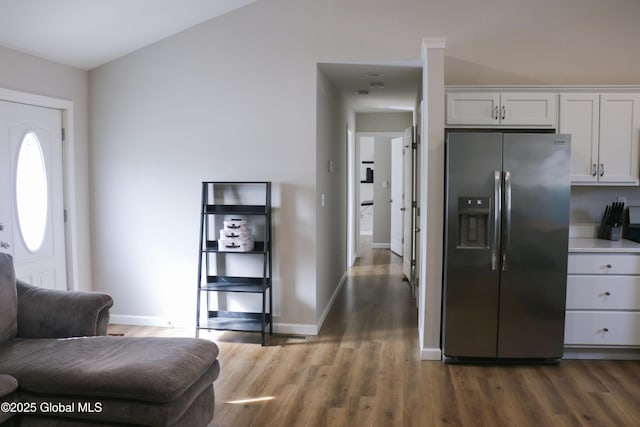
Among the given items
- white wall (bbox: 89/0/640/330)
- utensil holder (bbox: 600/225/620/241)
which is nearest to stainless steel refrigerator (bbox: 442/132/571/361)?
utensil holder (bbox: 600/225/620/241)

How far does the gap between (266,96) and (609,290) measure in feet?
10.4

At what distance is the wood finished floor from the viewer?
3113mm

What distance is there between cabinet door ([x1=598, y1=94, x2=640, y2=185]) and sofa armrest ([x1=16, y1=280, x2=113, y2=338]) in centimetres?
389

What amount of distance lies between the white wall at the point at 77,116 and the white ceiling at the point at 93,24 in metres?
0.09

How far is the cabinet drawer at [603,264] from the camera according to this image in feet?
13.2

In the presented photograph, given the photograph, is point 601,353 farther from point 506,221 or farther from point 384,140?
point 384,140

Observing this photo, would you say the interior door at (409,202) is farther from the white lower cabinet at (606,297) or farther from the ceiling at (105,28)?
the white lower cabinet at (606,297)

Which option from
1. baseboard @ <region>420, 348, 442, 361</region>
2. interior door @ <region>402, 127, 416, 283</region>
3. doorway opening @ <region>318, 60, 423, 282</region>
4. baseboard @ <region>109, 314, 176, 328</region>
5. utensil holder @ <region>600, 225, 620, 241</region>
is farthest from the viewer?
interior door @ <region>402, 127, 416, 283</region>

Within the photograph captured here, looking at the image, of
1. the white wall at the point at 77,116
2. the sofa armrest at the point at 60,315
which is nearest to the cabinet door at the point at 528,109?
the sofa armrest at the point at 60,315

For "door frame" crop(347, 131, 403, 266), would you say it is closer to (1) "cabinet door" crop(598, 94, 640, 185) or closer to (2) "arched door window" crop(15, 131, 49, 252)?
(1) "cabinet door" crop(598, 94, 640, 185)

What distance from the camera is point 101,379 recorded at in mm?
2447

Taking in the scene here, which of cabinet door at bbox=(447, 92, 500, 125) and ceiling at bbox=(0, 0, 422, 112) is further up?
ceiling at bbox=(0, 0, 422, 112)

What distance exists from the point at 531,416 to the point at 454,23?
3140mm

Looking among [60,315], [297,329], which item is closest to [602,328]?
[297,329]
